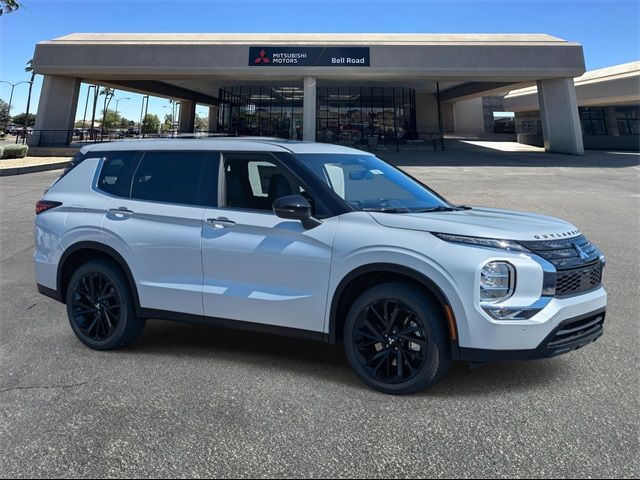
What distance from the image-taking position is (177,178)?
4215 millimetres

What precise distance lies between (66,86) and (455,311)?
34.1 meters

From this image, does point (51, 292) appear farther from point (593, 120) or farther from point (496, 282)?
point (593, 120)

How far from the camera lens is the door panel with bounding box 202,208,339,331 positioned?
351cm

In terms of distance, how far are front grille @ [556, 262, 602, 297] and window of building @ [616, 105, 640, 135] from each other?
43.9 m

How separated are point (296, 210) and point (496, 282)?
143 cm

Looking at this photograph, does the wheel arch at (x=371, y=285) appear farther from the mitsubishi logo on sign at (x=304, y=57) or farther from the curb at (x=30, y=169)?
the mitsubishi logo on sign at (x=304, y=57)

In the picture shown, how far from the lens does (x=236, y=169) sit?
4090 mm

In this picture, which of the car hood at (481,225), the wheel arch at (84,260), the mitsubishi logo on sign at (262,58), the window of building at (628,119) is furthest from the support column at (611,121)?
the wheel arch at (84,260)

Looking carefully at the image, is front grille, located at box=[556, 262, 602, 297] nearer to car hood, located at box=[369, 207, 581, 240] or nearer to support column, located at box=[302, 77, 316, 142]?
car hood, located at box=[369, 207, 581, 240]

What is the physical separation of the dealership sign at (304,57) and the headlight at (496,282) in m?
27.5

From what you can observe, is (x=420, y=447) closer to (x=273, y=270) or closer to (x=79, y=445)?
(x=273, y=270)

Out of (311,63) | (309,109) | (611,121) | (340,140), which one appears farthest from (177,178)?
(611,121)

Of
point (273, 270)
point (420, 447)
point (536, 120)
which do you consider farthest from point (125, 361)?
point (536, 120)

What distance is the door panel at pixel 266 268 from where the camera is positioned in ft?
11.5
